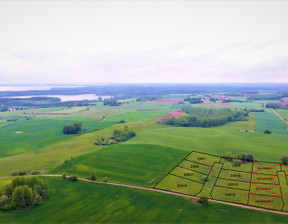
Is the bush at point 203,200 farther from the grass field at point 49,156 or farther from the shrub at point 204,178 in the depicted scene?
the grass field at point 49,156

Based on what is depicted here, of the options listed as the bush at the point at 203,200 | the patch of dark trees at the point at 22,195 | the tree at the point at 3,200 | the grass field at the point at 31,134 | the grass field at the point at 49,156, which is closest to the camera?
the bush at the point at 203,200

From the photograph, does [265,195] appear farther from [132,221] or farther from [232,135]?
[232,135]

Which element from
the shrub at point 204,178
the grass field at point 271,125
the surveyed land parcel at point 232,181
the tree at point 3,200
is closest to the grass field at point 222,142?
the surveyed land parcel at point 232,181

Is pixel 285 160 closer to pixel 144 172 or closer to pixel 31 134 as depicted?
pixel 144 172

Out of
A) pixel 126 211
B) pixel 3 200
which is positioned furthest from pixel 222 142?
pixel 3 200

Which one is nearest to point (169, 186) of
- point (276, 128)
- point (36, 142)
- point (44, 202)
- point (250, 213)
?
point (250, 213)
